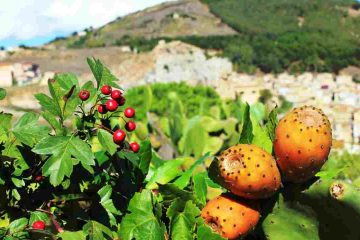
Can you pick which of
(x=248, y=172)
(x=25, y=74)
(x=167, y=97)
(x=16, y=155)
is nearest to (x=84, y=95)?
(x=16, y=155)

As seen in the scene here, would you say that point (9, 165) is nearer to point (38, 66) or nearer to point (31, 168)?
point (31, 168)

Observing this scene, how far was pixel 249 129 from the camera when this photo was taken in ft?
2.85

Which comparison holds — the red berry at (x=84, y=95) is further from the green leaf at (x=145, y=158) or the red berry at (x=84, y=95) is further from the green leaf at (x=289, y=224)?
the green leaf at (x=289, y=224)

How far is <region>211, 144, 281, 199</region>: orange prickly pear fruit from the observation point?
0.78 m

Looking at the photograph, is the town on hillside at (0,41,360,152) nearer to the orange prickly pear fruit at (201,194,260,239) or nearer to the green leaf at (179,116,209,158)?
the green leaf at (179,116,209,158)

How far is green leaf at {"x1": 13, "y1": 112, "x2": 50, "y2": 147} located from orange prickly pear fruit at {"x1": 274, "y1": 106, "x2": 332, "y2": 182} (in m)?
0.34

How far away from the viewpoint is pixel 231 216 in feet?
2.63

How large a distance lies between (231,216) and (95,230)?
197 millimetres

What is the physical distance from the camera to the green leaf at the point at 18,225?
2.65ft

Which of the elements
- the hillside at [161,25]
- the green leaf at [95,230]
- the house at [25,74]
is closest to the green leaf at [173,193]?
the green leaf at [95,230]

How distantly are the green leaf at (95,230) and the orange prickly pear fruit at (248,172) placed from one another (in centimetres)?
19

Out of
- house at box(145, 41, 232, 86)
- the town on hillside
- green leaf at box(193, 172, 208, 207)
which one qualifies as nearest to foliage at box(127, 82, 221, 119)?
the town on hillside

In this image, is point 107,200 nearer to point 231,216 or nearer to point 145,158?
point 145,158

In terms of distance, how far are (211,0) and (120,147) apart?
77.4m
